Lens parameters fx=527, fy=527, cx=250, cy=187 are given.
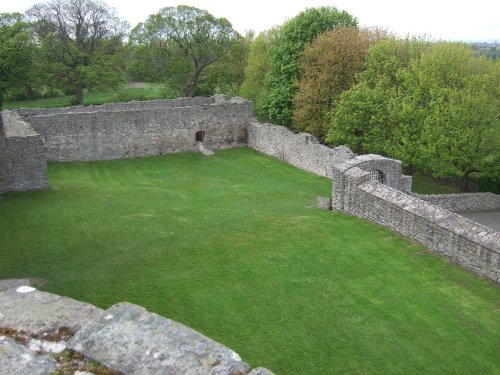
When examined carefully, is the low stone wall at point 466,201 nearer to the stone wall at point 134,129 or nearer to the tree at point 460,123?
the tree at point 460,123

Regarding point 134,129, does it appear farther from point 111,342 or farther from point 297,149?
point 111,342

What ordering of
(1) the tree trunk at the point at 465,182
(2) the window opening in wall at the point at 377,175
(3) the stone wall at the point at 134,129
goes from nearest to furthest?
(2) the window opening in wall at the point at 377,175 < (1) the tree trunk at the point at 465,182 < (3) the stone wall at the point at 134,129

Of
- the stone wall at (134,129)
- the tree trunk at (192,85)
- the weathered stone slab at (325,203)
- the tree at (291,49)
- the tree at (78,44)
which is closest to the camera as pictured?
the weathered stone slab at (325,203)

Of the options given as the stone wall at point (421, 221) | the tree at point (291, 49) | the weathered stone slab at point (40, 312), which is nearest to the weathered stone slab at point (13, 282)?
the weathered stone slab at point (40, 312)

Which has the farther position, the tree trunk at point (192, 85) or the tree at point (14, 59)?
the tree trunk at point (192, 85)

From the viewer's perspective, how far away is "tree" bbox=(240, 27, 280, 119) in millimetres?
44219

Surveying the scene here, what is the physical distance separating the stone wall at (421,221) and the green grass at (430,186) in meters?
9.74

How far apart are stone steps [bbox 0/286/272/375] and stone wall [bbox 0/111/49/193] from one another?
16.4 metres

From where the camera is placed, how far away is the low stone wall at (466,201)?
22.9 metres

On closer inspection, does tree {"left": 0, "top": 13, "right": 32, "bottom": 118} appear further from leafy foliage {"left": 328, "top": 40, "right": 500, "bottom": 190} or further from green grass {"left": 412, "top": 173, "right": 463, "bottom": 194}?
green grass {"left": 412, "top": 173, "right": 463, "bottom": 194}

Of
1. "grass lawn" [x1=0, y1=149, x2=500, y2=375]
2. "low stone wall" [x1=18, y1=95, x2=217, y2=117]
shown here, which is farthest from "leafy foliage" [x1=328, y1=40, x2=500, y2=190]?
"low stone wall" [x1=18, y1=95, x2=217, y2=117]

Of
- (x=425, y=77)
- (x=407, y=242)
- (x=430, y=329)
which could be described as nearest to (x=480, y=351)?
(x=430, y=329)

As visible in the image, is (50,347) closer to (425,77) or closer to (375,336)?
(375,336)

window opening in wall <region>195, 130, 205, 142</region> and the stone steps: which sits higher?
the stone steps
